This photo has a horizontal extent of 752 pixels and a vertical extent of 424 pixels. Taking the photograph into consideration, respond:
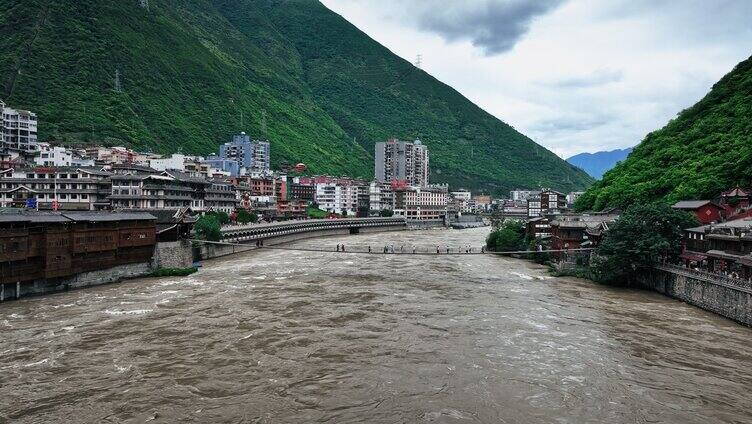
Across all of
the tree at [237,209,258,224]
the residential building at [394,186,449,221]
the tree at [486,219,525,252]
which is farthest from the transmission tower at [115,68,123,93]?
the tree at [486,219,525,252]

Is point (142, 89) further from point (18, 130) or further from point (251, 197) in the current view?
point (251, 197)

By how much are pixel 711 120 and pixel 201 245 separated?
2778 inches

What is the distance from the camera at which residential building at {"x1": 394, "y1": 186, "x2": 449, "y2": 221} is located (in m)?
116

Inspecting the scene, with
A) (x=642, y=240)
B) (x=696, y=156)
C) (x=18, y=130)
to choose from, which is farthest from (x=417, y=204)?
(x=642, y=240)

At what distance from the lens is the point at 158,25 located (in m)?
163

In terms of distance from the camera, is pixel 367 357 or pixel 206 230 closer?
pixel 367 357

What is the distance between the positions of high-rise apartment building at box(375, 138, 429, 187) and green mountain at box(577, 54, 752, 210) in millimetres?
93697

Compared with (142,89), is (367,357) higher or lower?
lower

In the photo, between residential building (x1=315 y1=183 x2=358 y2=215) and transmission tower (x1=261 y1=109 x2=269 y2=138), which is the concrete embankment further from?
transmission tower (x1=261 y1=109 x2=269 y2=138)

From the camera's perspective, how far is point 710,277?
2688 cm

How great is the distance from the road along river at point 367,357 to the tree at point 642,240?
6.97 ft

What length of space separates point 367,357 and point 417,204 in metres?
99.5

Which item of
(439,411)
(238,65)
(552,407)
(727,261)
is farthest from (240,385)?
(238,65)

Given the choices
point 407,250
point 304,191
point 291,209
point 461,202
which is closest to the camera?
point 407,250
